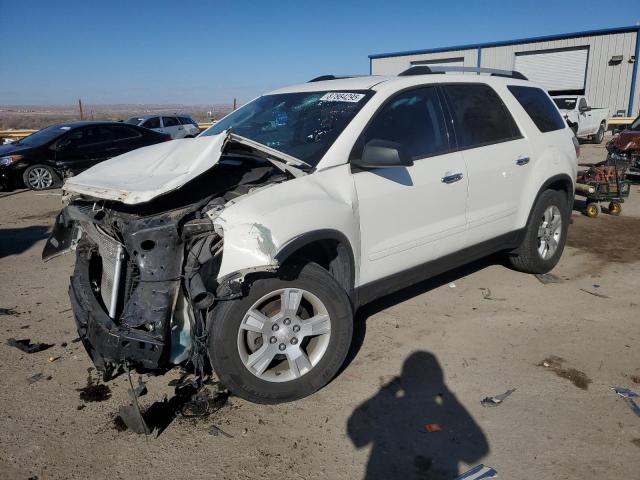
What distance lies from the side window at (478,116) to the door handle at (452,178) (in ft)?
0.91

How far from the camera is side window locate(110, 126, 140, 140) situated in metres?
12.1

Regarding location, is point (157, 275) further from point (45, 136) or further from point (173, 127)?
point (173, 127)

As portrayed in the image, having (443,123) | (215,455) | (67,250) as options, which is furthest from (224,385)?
(443,123)

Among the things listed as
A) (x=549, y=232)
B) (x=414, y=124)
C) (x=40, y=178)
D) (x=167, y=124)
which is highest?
(x=414, y=124)

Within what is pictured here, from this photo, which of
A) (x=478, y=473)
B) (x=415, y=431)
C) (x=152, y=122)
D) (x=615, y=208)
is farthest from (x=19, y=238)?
(x=152, y=122)

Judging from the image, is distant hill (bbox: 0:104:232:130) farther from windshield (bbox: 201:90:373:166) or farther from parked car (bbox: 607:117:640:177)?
windshield (bbox: 201:90:373:166)

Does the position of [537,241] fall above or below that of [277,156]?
below

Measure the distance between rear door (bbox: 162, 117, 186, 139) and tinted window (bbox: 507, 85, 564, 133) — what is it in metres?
16.0

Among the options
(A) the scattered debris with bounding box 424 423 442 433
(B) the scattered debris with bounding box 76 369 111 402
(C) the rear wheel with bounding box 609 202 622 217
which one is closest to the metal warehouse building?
(C) the rear wheel with bounding box 609 202 622 217

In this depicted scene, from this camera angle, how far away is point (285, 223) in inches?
117

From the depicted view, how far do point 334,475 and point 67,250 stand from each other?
253cm

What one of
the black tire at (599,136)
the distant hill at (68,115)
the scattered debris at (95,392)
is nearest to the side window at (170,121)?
the distant hill at (68,115)

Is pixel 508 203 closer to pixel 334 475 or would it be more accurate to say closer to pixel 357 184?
pixel 357 184

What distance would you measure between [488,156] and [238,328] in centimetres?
264
